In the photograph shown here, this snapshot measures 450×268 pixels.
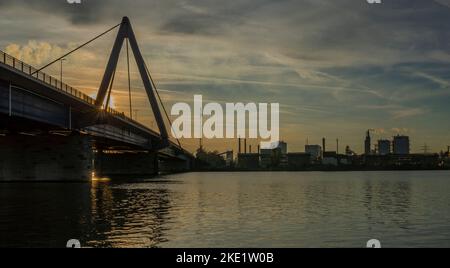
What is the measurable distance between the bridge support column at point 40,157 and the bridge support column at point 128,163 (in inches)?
2526

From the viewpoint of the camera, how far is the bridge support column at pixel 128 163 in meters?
149

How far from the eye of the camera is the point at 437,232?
2619cm

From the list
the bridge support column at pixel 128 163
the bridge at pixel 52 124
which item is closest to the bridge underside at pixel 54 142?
the bridge at pixel 52 124

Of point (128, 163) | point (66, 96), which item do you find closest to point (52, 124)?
point (66, 96)

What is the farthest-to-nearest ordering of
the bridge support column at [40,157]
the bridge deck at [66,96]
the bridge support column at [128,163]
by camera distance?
the bridge support column at [128,163] → the bridge support column at [40,157] → the bridge deck at [66,96]

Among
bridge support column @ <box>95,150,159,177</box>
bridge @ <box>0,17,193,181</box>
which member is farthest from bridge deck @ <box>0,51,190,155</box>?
bridge support column @ <box>95,150,159,177</box>

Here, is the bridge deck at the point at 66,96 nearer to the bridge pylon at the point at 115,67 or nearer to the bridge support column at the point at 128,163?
the bridge pylon at the point at 115,67

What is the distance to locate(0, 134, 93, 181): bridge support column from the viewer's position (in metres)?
81.8

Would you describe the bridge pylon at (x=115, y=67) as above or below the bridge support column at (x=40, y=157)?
above

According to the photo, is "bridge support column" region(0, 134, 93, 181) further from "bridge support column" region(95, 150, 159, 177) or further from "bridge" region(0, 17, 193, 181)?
"bridge support column" region(95, 150, 159, 177)

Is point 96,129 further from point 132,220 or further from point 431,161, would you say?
point 431,161

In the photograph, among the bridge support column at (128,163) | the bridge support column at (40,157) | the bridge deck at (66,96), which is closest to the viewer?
the bridge deck at (66,96)
